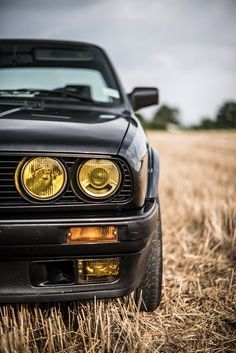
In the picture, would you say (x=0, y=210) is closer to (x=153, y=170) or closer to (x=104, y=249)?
(x=104, y=249)

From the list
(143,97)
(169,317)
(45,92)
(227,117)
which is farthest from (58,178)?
(227,117)

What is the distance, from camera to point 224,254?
9.14ft

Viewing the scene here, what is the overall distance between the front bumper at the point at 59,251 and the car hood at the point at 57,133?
0.29 meters

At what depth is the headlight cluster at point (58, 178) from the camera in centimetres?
136

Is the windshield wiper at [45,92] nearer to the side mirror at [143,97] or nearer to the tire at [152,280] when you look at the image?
the side mirror at [143,97]

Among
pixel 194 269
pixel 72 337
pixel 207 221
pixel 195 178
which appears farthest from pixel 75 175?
pixel 195 178

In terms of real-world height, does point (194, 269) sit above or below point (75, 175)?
below

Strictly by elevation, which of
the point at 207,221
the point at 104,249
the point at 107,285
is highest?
the point at 104,249

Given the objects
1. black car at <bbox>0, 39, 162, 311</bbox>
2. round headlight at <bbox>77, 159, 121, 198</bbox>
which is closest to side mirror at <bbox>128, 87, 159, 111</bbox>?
black car at <bbox>0, 39, 162, 311</bbox>

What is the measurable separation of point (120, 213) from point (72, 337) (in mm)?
682

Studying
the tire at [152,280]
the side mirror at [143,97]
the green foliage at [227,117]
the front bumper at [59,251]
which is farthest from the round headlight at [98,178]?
the green foliage at [227,117]

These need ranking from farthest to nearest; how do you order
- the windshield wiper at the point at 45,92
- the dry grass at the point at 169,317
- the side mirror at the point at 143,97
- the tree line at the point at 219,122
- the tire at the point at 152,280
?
the tree line at the point at 219,122 < the side mirror at the point at 143,97 < the windshield wiper at the point at 45,92 < the tire at the point at 152,280 < the dry grass at the point at 169,317

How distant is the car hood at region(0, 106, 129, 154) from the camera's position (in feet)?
4.46

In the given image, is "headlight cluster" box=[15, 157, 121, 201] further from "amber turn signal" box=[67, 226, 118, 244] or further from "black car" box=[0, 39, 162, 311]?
"amber turn signal" box=[67, 226, 118, 244]
